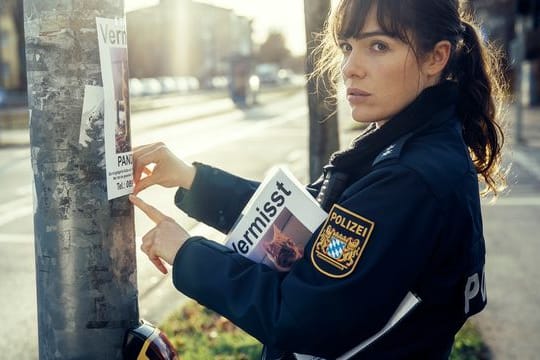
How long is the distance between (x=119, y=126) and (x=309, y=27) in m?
3.26

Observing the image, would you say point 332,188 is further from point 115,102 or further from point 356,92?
point 115,102

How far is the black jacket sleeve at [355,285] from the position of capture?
158cm

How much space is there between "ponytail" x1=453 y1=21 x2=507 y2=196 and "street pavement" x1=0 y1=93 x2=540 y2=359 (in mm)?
272

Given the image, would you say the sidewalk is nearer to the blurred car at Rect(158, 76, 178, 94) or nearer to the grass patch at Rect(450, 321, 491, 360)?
the grass patch at Rect(450, 321, 491, 360)

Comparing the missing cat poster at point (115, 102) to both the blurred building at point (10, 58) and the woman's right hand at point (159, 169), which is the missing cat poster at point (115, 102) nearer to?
the woman's right hand at point (159, 169)

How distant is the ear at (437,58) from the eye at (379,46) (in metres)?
0.11

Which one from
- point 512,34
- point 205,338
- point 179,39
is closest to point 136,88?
point 512,34

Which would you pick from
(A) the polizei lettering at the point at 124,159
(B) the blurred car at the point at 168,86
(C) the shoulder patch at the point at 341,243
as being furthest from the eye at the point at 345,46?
(B) the blurred car at the point at 168,86

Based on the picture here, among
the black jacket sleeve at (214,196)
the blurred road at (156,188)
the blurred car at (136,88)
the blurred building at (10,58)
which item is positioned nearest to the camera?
the black jacket sleeve at (214,196)

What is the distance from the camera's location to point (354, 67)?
1.85m

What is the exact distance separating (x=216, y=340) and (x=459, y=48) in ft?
10.3

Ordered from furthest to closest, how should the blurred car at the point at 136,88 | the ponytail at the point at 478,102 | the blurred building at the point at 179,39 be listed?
the blurred building at the point at 179,39 < the blurred car at the point at 136,88 < the ponytail at the point at 478,102

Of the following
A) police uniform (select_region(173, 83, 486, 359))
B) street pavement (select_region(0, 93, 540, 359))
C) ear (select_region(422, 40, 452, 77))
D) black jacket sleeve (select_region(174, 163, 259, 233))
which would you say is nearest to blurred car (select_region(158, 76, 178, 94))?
street pavement (select_region(0, 93, 540, 359))

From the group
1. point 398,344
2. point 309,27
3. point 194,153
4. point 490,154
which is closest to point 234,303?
point 398,344
